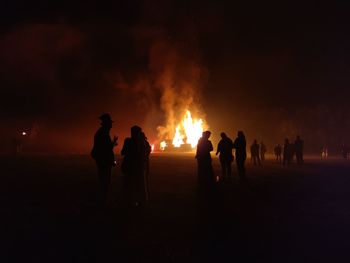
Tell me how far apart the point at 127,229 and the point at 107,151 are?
2.34 metres

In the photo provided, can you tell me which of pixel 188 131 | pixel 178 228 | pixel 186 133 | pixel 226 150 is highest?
pixel 188 131

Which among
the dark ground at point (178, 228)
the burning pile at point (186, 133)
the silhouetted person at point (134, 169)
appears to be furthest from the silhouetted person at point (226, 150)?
the burning pile at point (186, 133)

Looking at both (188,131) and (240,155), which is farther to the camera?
(188,131)

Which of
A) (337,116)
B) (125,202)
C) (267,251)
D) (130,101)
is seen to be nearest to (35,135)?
(130,101)

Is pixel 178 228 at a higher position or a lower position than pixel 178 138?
lower

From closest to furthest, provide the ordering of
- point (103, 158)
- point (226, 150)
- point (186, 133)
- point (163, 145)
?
1. point (103, 158)
2. point (226, 150)
3. point (163, 145)
4. point (186, 133)

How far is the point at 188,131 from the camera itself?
57.6m

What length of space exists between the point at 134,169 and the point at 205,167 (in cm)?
320

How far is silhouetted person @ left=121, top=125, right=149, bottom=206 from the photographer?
9734 millimetres

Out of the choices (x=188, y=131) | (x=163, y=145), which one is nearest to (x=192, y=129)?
(x=188, y=131)

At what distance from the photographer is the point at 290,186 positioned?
14.2 metres

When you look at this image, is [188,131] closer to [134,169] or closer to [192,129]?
[192,129]

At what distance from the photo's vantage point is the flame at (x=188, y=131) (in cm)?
5631

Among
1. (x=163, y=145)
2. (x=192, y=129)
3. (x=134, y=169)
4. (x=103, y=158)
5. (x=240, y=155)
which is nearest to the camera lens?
(x=103, y=158)
